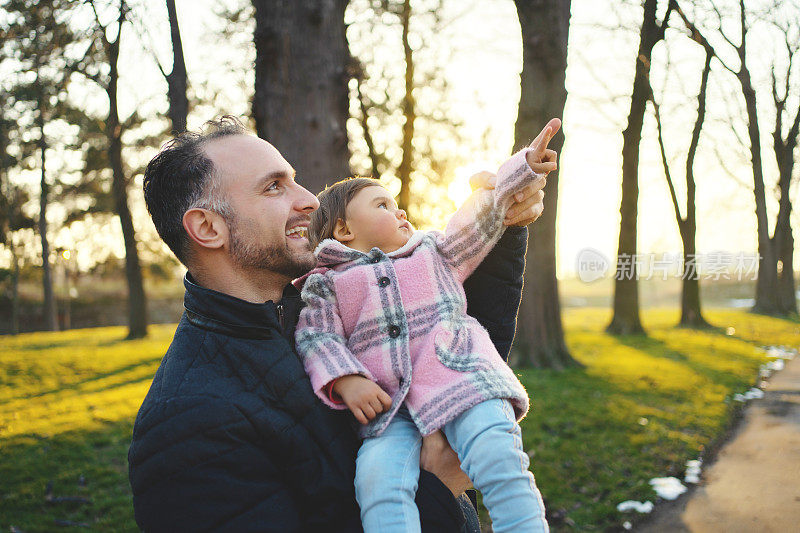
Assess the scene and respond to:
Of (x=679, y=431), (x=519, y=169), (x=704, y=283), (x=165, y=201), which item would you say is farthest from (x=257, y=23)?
(x=704, y=283)

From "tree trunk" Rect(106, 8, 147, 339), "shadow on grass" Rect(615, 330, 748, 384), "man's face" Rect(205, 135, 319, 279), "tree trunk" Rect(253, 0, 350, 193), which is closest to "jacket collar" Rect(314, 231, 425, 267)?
"man's face" Rect(205, 135, 319, 279)

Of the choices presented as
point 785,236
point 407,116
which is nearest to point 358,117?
point 407,116

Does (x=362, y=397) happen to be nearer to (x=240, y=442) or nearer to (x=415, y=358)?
(x=415, y=358)

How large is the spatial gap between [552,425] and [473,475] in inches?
207

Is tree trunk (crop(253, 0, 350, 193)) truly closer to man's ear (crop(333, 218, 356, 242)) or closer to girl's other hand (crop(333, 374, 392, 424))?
man's ear (crop(333, 218, 356, 242))

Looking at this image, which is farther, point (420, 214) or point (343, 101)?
point (420, 214)

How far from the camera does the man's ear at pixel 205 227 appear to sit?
7.10 ft

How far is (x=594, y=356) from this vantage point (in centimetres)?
1145

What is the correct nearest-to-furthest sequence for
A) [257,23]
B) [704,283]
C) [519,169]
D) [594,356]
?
[519,169]
[257,23]
[594,356]
[704,283]

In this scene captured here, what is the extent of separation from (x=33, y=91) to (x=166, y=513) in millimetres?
13112

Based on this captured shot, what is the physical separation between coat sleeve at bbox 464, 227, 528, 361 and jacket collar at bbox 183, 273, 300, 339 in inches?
34.1

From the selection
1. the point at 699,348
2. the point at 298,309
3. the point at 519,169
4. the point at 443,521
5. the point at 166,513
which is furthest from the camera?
the point at 699,348

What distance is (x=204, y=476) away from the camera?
1.65 m

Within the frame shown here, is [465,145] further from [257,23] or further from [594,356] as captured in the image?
[257,23]
